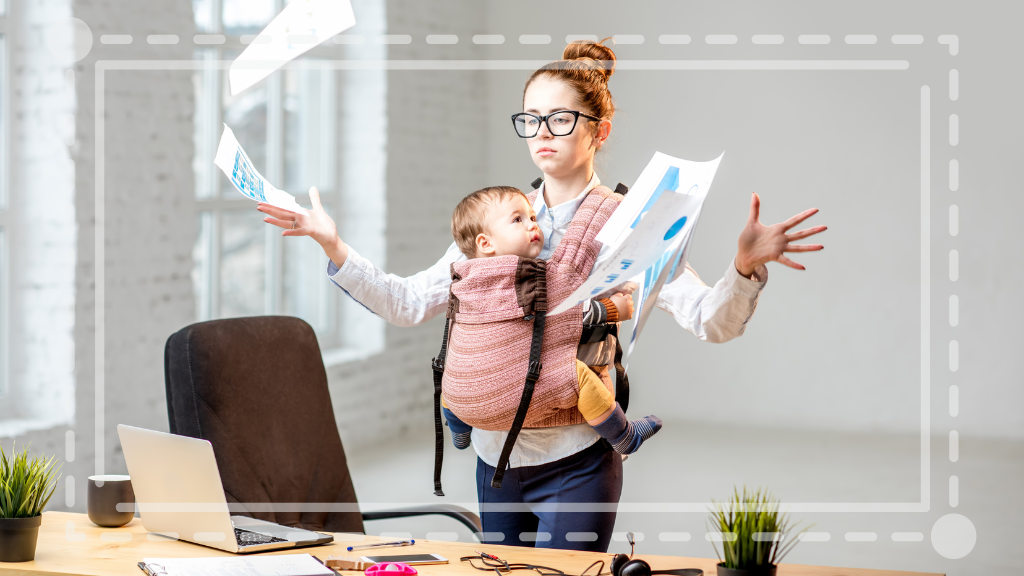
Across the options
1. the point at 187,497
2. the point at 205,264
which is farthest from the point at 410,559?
the point at 205,264

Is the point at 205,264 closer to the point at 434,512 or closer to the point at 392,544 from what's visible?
the point at 434,512

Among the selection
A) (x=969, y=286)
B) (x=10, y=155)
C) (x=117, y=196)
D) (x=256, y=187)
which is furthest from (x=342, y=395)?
(x=969, y=286)

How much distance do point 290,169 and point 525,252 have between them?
3464 mm

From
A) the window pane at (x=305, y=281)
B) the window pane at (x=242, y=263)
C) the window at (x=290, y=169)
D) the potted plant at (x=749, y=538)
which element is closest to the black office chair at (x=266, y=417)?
the potted plant at (x=749, y=538)

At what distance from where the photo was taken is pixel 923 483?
4.92 meters

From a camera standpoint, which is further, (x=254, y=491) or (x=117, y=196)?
(x=117, y=196)

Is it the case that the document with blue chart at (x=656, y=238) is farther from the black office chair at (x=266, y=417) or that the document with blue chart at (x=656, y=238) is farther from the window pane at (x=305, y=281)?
the window pane at (x=305, y=281)

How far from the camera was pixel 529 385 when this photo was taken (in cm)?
168

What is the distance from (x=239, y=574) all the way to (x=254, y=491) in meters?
0.69

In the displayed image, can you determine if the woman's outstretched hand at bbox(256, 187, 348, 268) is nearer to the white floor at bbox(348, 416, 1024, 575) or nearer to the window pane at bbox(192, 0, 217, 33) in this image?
the white floor at bbox(348, 416, 1024, 575)

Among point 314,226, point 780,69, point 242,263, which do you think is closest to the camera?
point 314,226

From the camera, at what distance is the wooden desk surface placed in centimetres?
148

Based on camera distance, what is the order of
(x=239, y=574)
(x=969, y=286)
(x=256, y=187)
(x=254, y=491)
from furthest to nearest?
1. (x=969, y=286)
2. (x=254, y=491)
3. (x=256, y=187)
4. (x=239, y=574)

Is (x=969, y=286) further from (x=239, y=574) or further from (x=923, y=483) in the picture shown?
(x=239, y=574)
